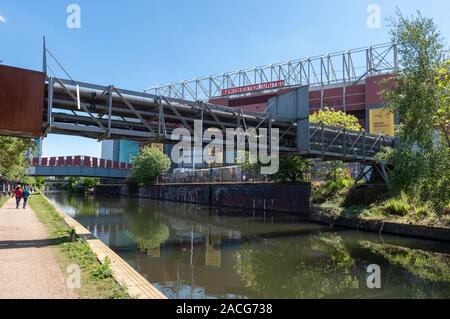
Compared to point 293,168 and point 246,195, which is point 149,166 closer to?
point 246,195

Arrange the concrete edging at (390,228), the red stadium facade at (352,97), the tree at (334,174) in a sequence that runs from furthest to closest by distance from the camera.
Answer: the red stadium facade at (352,97), the tree at (334,174), the concrete edging at (390,228)

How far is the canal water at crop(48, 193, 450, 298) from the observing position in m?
11.8

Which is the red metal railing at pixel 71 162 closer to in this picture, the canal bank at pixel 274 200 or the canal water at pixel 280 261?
the canal bank at pixel 274 200

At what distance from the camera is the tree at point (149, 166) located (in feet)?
242

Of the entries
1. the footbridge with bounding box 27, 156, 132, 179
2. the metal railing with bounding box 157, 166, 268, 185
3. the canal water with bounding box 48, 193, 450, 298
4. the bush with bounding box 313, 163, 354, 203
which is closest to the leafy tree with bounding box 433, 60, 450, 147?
the canal water with bounding box 48, 193, 450, 298

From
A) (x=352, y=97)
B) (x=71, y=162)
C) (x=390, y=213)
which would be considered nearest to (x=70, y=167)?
(x=71, y=162)

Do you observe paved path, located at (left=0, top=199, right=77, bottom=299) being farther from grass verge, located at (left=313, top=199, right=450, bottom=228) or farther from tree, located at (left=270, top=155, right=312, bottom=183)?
tree, located at (left=270, top=155, right=312, bottom=183)

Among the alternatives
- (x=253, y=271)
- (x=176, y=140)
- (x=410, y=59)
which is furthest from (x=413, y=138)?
(x=176, y=140)

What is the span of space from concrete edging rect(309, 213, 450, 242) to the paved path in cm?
1832

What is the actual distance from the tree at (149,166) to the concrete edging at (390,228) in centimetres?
4671

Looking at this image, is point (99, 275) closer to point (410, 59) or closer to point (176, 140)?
point (176, 140)

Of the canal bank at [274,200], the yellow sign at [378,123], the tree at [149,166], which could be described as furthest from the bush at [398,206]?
the tree at [149,166]

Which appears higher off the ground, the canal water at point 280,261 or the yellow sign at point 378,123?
the yellow sign at point 378,123

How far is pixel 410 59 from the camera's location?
17.1m
